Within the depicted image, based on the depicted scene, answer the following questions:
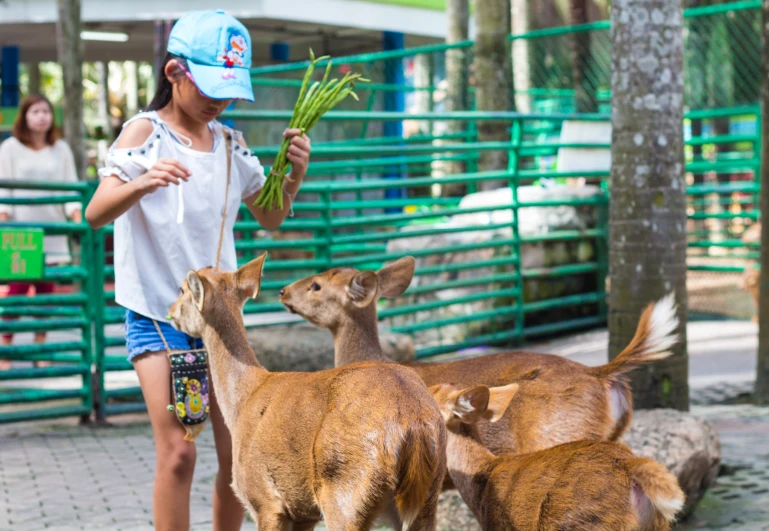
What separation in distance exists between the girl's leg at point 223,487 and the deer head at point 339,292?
0.78 m

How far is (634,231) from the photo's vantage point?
6.22 m

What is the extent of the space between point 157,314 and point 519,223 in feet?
23.9

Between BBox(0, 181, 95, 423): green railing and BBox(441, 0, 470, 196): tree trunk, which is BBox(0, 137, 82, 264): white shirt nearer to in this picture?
BBox(0, 181, 95, 423): green railing

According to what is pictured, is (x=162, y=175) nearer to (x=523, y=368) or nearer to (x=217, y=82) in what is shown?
(x=217, y=82)

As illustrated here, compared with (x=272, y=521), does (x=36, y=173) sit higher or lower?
higher

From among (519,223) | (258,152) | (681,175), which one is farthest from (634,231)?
(519,223)

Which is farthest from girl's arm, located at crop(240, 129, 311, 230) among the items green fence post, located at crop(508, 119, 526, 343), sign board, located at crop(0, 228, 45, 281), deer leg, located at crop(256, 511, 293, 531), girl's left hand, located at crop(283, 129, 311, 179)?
green fence post, located at crop(508, 119, 526, 343)

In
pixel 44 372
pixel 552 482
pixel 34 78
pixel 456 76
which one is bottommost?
pixel 44 372

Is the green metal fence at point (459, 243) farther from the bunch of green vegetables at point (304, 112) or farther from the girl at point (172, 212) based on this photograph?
the girl at point (172, 212)

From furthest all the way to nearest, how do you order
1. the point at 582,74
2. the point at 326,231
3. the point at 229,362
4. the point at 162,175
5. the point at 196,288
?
1. the point at 582,74
2. the point at 326,231
3. the point at 229,362
4. the point at 196,288
5. the point at 162,175

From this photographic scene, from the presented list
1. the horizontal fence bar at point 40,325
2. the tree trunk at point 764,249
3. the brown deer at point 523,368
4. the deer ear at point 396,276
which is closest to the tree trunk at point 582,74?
the tree trunk at point 764,249

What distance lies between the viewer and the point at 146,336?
386cm

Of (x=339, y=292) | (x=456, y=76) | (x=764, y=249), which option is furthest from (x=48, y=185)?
(x=456, y=76)

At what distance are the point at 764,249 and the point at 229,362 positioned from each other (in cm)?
480
